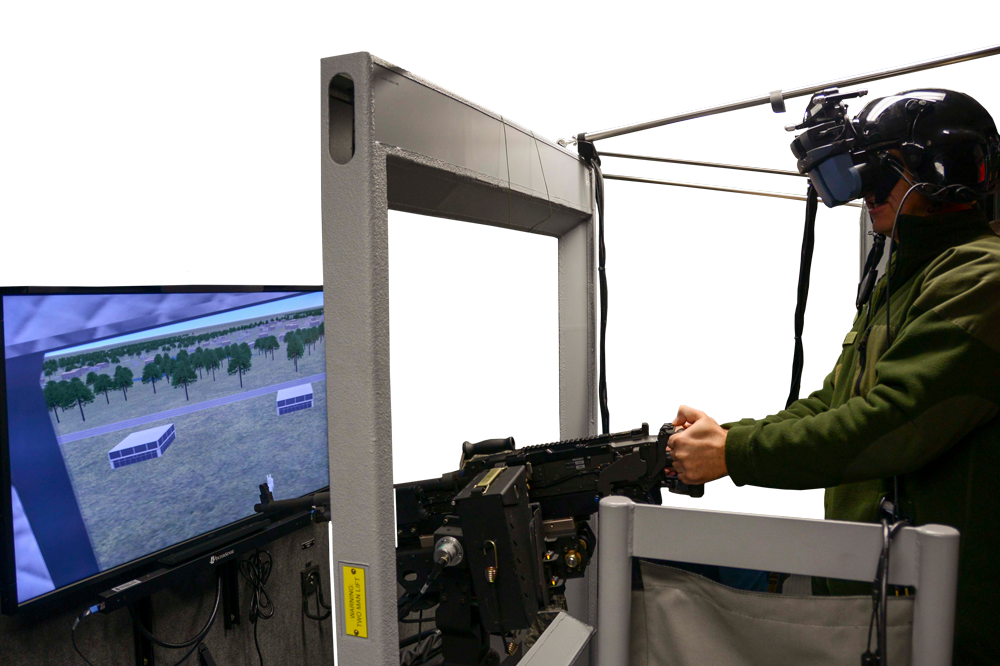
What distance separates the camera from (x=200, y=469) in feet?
6.59

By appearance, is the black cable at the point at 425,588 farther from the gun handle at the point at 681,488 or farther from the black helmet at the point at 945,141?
the black helmet at the point at 945,141

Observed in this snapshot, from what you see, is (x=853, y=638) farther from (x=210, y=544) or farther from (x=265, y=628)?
(x=265, y=628)

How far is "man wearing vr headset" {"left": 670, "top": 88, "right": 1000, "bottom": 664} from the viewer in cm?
89

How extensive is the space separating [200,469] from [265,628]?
0.84m

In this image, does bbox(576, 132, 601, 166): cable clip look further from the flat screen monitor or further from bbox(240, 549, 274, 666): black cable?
bbox(240, 549, 274, 666): black cable

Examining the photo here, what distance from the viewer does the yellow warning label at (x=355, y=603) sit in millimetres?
813

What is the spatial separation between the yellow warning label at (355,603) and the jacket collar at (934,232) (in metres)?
1.09

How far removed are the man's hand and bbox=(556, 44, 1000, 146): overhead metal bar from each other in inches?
31.6

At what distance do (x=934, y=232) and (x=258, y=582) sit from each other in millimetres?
2397

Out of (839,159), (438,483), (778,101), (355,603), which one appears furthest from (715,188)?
(355,603)

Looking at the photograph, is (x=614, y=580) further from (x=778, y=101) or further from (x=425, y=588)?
(x=778, y=101)

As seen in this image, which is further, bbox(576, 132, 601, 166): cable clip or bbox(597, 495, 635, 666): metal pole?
bbox(576, 132, 601, 166): cable clip

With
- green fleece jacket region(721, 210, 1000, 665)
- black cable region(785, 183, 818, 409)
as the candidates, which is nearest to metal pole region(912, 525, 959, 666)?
green fleece jacket region(721, 210, 1000, 665)

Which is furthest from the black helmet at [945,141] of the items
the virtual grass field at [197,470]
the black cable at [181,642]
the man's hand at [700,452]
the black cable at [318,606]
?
the black cable at [318,606]
